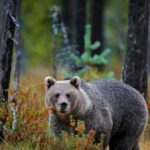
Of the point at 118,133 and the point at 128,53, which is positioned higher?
the point at 128,53

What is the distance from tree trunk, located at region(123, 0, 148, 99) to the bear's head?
3.02m

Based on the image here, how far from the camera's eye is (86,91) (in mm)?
9094

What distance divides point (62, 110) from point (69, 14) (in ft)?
66.6

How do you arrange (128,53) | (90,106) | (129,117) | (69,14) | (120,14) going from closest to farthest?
(90,106), (129,117), (128,53), (69,14), (120,14)

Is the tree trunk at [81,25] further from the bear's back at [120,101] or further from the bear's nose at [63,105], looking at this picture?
the bear's nose at [63,105]

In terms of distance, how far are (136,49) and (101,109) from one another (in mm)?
3016

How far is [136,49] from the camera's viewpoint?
1186 cm

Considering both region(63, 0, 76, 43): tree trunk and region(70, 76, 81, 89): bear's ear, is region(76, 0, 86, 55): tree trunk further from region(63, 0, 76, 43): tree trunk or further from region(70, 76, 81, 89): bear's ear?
region(63, 0, 76, 43): tree trunk

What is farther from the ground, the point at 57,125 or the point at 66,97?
the point at 66,97

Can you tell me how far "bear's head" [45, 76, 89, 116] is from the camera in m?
8.60

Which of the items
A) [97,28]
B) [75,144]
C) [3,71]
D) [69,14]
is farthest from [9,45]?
[69,14]

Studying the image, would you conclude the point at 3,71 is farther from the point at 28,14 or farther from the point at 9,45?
the point at 28,14

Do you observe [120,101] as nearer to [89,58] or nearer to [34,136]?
[34,136]

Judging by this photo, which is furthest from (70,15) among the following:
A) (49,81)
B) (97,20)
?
(49,81)
